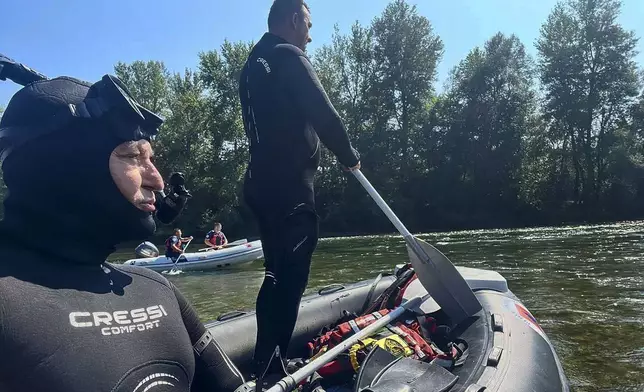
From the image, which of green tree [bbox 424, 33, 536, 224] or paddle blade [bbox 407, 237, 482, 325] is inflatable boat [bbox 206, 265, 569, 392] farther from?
green tree [bbox 424, 33, 536, 224]

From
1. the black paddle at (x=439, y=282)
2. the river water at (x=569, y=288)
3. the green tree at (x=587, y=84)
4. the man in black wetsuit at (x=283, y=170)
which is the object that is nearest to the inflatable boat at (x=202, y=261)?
the river water at (x=569, y=288)

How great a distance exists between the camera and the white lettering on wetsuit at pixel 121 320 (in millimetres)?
1106

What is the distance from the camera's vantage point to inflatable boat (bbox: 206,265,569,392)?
2281 mm

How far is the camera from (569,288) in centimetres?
687

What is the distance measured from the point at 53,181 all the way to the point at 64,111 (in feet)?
0.51

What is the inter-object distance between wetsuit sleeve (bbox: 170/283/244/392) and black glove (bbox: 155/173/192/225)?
0.20 metres

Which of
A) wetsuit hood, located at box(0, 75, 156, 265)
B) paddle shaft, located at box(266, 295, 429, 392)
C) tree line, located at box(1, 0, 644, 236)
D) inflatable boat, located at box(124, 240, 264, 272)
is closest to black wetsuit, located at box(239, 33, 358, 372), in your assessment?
paddle shaft, located at box(266, 295, 429, 392)

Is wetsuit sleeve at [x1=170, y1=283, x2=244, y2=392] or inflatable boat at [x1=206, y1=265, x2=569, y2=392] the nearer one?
wetsuit sleeve at [x1=170, y1=283, x2=244, y2=392]

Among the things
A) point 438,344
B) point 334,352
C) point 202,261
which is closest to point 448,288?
point 438,344

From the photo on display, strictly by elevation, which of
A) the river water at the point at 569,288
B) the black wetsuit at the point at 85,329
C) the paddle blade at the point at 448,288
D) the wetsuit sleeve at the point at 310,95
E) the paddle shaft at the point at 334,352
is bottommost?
the river water at the point at 569,288

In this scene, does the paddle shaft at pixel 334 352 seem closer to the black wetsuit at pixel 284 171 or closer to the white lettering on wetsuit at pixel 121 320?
the black wetsuit at pixel 284 171

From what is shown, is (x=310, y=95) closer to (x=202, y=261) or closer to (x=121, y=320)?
(x=121, y=320)

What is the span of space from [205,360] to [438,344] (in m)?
2.08

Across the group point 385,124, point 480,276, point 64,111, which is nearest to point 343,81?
point 385,124
